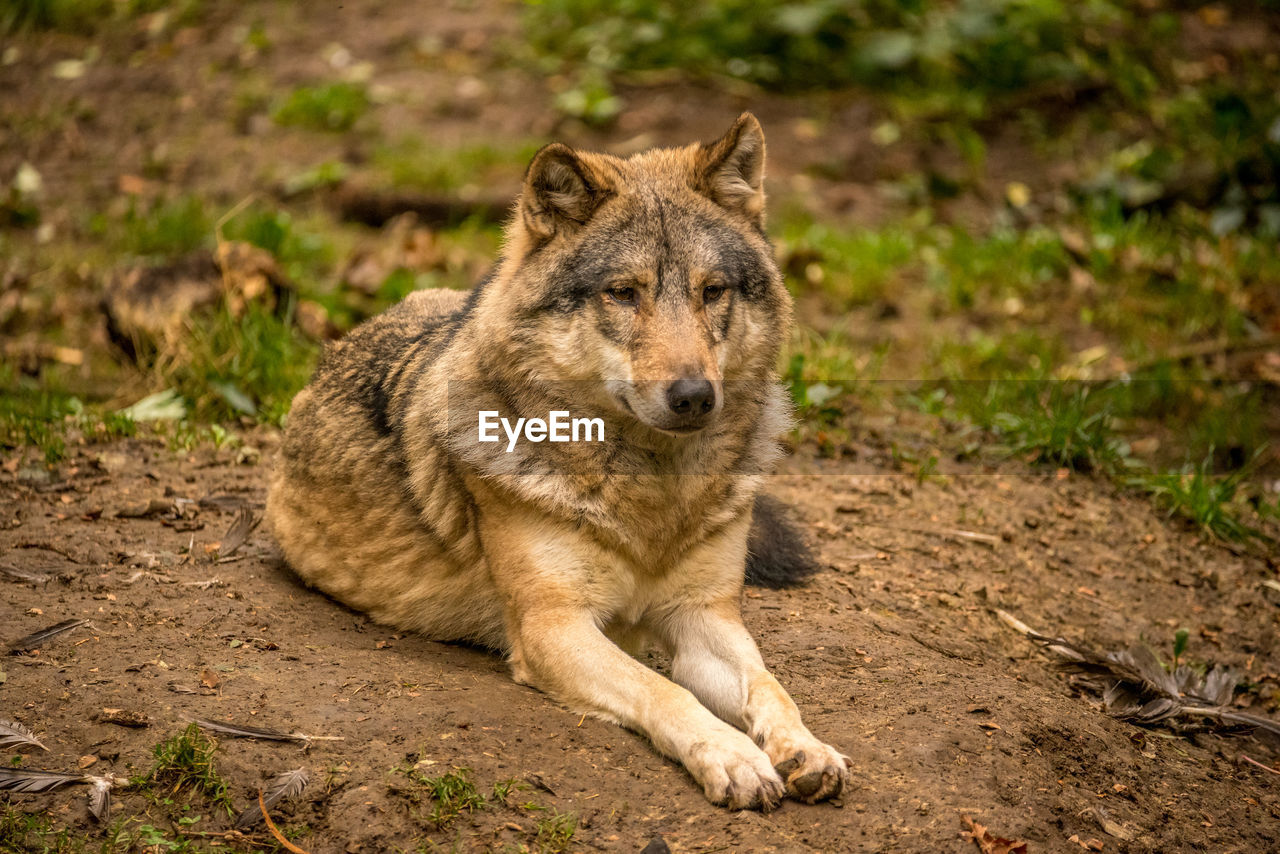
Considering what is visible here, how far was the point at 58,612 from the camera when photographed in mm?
3959

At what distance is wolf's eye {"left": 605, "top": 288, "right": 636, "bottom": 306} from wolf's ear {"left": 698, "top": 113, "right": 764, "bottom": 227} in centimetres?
59

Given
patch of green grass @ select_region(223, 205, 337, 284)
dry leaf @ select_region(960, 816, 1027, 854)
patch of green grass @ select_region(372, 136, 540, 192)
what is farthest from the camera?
patch of green grass @ select_region(372, 136, 540, 192)

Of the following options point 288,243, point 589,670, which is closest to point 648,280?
point 589,670

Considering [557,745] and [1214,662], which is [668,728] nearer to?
[557,745]

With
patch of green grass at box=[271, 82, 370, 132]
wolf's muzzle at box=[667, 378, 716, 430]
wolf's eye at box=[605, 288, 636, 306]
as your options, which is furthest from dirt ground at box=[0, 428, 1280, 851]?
patch of green grass at box=[271, 82, 370, 132]

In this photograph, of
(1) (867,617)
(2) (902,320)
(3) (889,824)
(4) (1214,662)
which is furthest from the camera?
(2) (902,320)

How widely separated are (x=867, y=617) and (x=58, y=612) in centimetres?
314

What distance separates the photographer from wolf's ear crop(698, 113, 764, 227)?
160 inches

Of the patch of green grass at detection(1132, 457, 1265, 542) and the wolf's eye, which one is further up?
the wolf's eye

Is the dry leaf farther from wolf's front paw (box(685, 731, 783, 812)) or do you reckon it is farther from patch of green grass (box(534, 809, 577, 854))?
patch of green grass (box(534, 809, 577, 854))

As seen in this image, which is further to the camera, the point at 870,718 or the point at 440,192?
the point at 440,192

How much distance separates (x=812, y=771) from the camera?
321cm

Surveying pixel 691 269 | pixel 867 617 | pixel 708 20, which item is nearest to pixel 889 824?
pixel 867 617

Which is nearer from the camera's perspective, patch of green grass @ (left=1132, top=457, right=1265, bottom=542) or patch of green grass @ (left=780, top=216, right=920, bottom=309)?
patch of green grass @ (left=1132, top=457, right=1265, bottom=542)
